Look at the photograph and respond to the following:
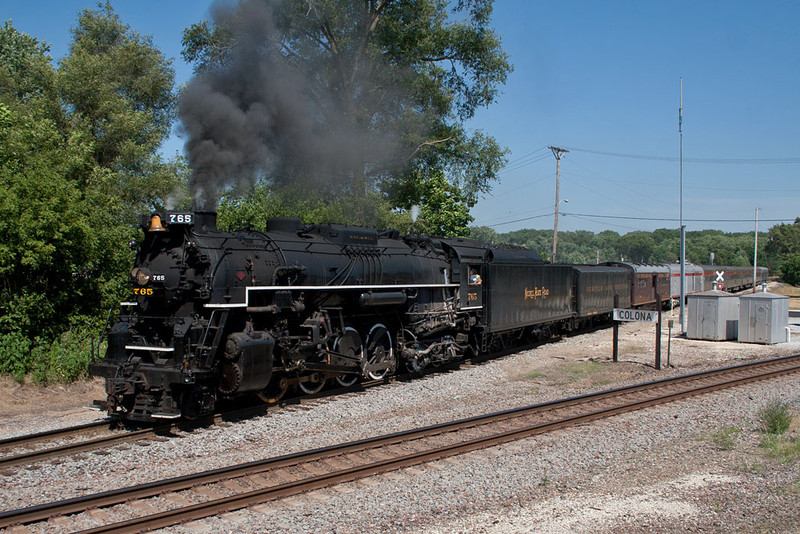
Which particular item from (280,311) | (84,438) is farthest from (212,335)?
(84,438)

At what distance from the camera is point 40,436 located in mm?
8578

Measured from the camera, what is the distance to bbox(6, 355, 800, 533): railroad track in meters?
5.91

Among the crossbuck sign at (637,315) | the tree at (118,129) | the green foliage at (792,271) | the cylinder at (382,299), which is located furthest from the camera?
the green foliage at (792,271)

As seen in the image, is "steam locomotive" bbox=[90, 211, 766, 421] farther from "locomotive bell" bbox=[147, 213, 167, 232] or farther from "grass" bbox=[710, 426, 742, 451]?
"grass" bbox=[710, 426, 742, 451]

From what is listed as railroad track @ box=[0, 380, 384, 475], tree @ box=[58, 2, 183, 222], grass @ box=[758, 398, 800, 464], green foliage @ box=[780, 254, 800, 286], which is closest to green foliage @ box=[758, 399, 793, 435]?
grass @ box=[758, 398, 800, 464]

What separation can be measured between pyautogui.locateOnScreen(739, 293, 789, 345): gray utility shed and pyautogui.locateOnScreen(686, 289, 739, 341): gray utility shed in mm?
434

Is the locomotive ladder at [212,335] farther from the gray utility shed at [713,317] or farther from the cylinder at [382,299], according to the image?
the gray utility shed at [713,317]

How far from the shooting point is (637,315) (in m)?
14.6

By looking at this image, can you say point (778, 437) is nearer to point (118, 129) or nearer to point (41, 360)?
point (41, 360)

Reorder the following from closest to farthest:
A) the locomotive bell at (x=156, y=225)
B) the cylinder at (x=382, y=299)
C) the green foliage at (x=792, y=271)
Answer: the locomotive bell at (x=156, y=225)
the cylinder at (x=382, y=299)
the green foliage at (x=792, y=271)

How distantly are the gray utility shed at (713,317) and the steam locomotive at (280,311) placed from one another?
8.55 meters

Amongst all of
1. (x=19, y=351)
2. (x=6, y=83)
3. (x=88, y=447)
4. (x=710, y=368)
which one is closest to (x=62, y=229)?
(x=19, y=351)

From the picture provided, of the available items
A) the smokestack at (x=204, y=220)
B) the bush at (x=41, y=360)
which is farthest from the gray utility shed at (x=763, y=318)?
the bush at (x=41, y=360)

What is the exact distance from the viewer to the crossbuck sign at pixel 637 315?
14.2 meters
